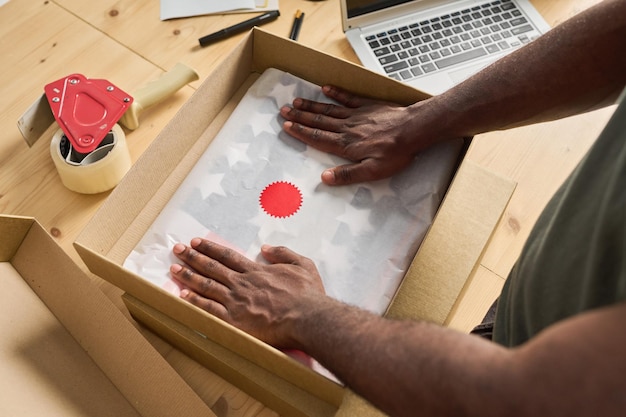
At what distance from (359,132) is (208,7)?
438mm

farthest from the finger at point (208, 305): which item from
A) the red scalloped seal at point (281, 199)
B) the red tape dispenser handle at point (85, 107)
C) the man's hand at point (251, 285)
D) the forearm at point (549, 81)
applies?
the forearm at point (549, 81)

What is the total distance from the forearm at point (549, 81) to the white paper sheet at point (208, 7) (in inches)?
17.7

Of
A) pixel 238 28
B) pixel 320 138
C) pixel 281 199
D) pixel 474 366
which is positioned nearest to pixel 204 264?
pixel 281 199

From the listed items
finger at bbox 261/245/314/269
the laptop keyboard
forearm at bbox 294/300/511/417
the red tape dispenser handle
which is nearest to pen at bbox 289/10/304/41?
the laptop keyboard

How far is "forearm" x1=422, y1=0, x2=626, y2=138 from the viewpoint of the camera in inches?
25.1

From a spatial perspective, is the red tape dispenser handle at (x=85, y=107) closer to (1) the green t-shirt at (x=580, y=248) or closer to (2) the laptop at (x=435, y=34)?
(2) the laptop at (x=435, y=34)

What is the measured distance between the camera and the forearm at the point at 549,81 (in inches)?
25.1

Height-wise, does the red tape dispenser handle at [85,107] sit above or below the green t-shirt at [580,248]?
below

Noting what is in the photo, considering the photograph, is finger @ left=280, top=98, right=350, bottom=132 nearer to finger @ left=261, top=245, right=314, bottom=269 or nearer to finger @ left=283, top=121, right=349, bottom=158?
finger @ left=283, top=121, right=349, bottom=158

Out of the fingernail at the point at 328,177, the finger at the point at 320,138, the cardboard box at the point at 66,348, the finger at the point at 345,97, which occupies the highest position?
the finger at the point at 345,97

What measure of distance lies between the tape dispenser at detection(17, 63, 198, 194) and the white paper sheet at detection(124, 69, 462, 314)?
116mm

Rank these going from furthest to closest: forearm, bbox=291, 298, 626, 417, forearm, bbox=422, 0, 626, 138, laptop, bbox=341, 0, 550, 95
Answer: laptop, bbox=341, 0, 550, 95 < forearm, bbox=422, 0, 626, 138 < forearm, bbox=291, 298, 626, 417

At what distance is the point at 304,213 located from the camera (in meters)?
0.76

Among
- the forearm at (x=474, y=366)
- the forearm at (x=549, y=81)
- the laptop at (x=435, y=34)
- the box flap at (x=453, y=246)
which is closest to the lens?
the forearm at (x=474, y=366)
